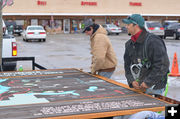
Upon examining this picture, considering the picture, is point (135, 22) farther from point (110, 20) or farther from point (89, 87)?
point (110, 20)

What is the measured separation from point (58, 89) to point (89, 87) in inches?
17.5

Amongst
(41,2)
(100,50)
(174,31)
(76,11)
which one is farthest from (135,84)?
(76,11)

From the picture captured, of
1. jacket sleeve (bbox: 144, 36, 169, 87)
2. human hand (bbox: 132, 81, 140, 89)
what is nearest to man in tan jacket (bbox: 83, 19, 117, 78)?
human hand (bbox: 132, 81, 140, 89)

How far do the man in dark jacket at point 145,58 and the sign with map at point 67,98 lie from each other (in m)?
0.21

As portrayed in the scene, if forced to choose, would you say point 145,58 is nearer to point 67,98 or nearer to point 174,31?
point 67,98

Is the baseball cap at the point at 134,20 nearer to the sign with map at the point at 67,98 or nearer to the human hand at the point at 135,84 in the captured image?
the human hand at the point at 135,84

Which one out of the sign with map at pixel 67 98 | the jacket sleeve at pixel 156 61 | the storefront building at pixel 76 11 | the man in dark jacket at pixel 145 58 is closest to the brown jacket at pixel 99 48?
the sign with map at pixel 67 98

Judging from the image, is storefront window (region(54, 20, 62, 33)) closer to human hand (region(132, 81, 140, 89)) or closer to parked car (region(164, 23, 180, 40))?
parked car (region(164, 23, 180, 40))

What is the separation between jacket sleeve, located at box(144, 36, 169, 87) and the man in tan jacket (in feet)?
5.30

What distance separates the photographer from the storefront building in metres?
53.8

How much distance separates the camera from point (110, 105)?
3.71m

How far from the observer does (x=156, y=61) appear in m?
4.25

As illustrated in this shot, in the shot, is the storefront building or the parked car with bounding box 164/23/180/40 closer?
the parked car with bounding box 164/23/180/40

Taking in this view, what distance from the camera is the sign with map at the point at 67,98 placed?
3.44 meters
